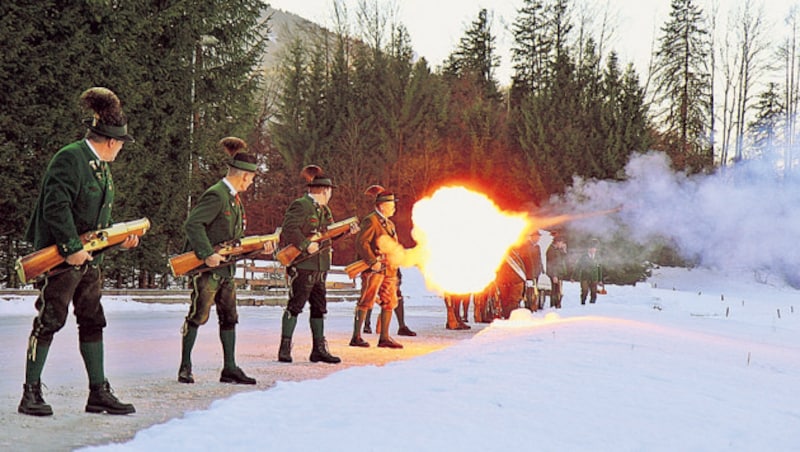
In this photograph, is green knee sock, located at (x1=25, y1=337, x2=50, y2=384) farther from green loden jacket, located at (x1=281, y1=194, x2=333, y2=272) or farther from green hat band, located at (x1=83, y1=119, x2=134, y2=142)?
green loden jacket, located at (x1=281, y1=194, x2=333, y2=272)

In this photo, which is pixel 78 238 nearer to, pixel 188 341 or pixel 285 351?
pixel 188 341

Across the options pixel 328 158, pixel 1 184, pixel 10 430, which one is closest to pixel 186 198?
pixel 1 184

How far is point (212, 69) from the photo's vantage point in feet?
84.9

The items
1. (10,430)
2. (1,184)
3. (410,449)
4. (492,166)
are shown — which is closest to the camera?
(410,449)

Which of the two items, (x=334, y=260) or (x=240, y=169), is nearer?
(x=240, y=169)

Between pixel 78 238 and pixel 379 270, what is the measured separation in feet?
20.4

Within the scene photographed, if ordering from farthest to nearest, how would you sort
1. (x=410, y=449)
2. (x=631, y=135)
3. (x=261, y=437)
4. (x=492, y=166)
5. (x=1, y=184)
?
(x=492, y=166)
(x=631, y=135)
(x=1, y=184)
(x=261, y=437)
(x=410, y=449)

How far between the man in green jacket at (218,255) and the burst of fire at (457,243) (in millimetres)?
7632

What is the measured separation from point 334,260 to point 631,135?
1661 centimetres

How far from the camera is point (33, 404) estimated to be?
5848 millimetres

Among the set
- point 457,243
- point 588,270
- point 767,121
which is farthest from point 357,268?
point 767,121

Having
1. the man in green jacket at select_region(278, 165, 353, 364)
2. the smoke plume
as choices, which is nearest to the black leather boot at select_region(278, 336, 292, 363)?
the man in green jacket at select_region(278, 165, 353, 364)

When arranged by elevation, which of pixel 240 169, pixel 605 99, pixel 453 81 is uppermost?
pixel 453 81

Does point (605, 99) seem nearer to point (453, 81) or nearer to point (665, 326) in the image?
point (453, 81)
